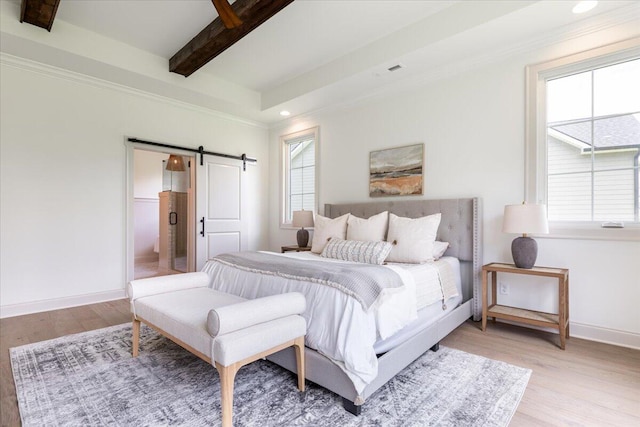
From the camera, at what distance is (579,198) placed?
9.23ft

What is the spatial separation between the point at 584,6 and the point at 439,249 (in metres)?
2.31

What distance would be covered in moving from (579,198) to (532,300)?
3.36ft

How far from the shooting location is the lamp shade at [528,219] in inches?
105

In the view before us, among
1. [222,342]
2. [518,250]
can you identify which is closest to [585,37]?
[518,250]

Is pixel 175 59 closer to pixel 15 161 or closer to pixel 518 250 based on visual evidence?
pixel 15 161

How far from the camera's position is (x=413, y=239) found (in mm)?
3074

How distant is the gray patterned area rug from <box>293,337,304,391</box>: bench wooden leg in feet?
0.24

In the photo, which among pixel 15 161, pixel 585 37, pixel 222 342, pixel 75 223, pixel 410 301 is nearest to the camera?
pixel 222 342

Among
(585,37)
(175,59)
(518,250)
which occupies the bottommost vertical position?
(518,250)

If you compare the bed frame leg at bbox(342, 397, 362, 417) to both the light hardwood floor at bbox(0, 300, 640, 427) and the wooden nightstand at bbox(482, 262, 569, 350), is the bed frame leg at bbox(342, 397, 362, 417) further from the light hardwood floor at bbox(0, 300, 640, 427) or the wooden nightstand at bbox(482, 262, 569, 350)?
the wooden nightstand at bbox(482, 262, 569, 350)

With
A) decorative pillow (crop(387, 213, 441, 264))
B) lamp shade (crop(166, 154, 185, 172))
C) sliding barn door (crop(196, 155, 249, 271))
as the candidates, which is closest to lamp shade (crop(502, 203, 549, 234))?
decorative pillow (crop(387, 213, 441, 264))

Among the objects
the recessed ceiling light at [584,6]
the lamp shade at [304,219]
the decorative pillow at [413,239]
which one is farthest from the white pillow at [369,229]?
the recessed ceiling light at [584,6]

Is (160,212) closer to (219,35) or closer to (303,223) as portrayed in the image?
(303,223)

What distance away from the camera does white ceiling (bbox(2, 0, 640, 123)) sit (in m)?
2.75
